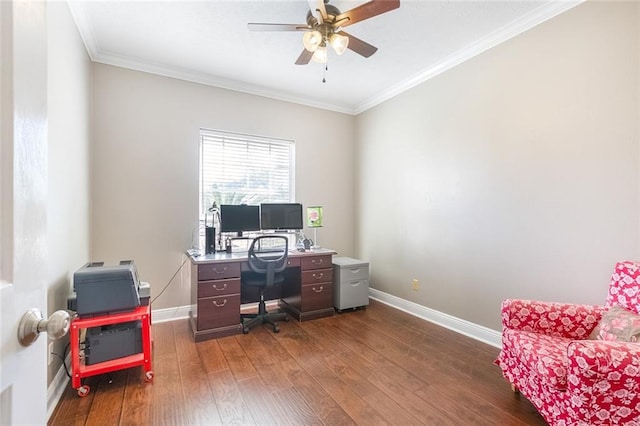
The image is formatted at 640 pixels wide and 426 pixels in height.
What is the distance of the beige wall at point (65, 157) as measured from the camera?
1845mm

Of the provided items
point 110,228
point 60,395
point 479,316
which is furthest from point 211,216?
point 479,316

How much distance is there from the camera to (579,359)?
133 cm

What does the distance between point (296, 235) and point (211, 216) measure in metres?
1.13

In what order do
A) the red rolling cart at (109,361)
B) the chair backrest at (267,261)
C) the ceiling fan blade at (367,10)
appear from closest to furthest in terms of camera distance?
1. the ceiling fan blade at (367,10)
2. the red rolling cart at (109,361)
3. the chair backrest at (267,261)

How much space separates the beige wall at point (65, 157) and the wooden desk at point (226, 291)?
95 cm

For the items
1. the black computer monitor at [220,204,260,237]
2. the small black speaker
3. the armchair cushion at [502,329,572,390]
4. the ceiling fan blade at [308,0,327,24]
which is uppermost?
the ceiling fan blade at [308,0,327,24]

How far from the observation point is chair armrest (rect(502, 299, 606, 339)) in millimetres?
1840

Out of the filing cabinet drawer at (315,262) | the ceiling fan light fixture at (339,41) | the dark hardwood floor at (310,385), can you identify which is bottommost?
the dark hardwood floor at (310,385)

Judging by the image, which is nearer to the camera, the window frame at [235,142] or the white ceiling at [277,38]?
the white ceiling at [277,38]

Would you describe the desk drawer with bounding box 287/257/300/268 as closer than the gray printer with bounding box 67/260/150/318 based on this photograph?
No

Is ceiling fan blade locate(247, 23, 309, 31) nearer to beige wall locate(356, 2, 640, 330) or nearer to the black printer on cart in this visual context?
beige wall locate(356, 2, 640, 330)

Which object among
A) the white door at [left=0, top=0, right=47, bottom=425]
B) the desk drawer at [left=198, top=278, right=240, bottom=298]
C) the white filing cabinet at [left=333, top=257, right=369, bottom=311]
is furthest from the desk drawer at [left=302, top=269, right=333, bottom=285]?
the white door at [left=0, top=0, right=47, bottom=425]

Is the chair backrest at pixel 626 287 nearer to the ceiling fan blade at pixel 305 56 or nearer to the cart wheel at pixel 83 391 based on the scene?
the ceiling fan blade at pixel 305 56

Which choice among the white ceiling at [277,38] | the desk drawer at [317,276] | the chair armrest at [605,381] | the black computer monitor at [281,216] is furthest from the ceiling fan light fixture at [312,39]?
the chair armrest at [605,381]
